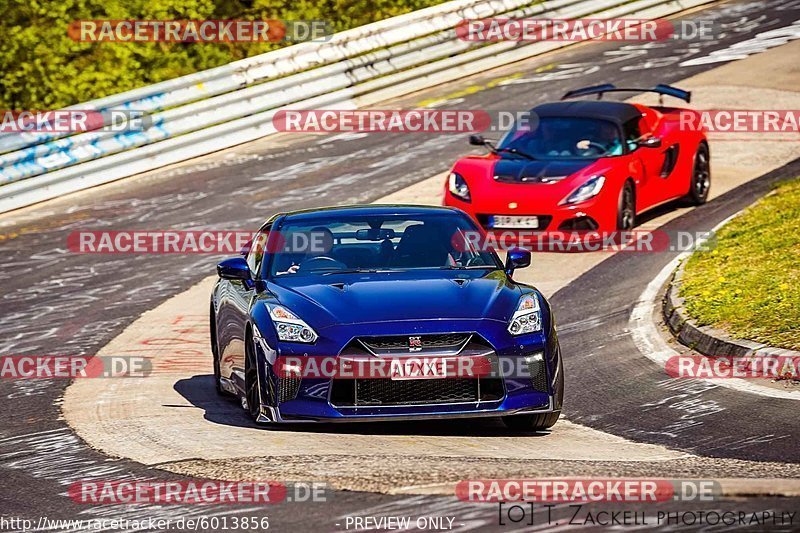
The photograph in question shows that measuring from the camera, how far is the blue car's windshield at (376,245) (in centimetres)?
947

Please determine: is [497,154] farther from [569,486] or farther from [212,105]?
[569,486]

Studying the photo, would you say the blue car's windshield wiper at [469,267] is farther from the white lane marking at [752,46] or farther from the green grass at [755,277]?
the white lane marking at [752,46]

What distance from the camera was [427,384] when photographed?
8023 mm

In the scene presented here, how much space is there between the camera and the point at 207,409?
973cm

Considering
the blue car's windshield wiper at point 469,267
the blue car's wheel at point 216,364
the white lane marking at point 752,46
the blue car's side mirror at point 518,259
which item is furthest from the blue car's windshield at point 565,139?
the white lane marking at point 752,46

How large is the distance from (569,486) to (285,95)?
1660cm

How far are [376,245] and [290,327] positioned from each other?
1.44m

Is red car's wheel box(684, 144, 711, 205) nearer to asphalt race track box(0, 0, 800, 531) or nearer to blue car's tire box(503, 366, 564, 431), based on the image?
asphalt race track box(0, 0, 800, 531)

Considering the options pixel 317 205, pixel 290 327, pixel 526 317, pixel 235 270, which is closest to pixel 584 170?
pixel 317 205

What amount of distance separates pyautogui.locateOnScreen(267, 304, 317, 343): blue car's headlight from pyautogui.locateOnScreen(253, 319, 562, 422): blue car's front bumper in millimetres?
54

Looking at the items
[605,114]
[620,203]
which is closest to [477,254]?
[620,203]

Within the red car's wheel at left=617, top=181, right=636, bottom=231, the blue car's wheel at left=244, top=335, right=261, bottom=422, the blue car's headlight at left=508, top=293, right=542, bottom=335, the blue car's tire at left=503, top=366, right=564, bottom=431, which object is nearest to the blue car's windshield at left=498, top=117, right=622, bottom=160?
the red car's wheel at left=617, top=181, right=636, bottom=231

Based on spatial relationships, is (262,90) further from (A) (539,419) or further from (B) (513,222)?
(A) (539,419)

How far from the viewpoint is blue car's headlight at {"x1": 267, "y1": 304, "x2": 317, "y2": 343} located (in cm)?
825
